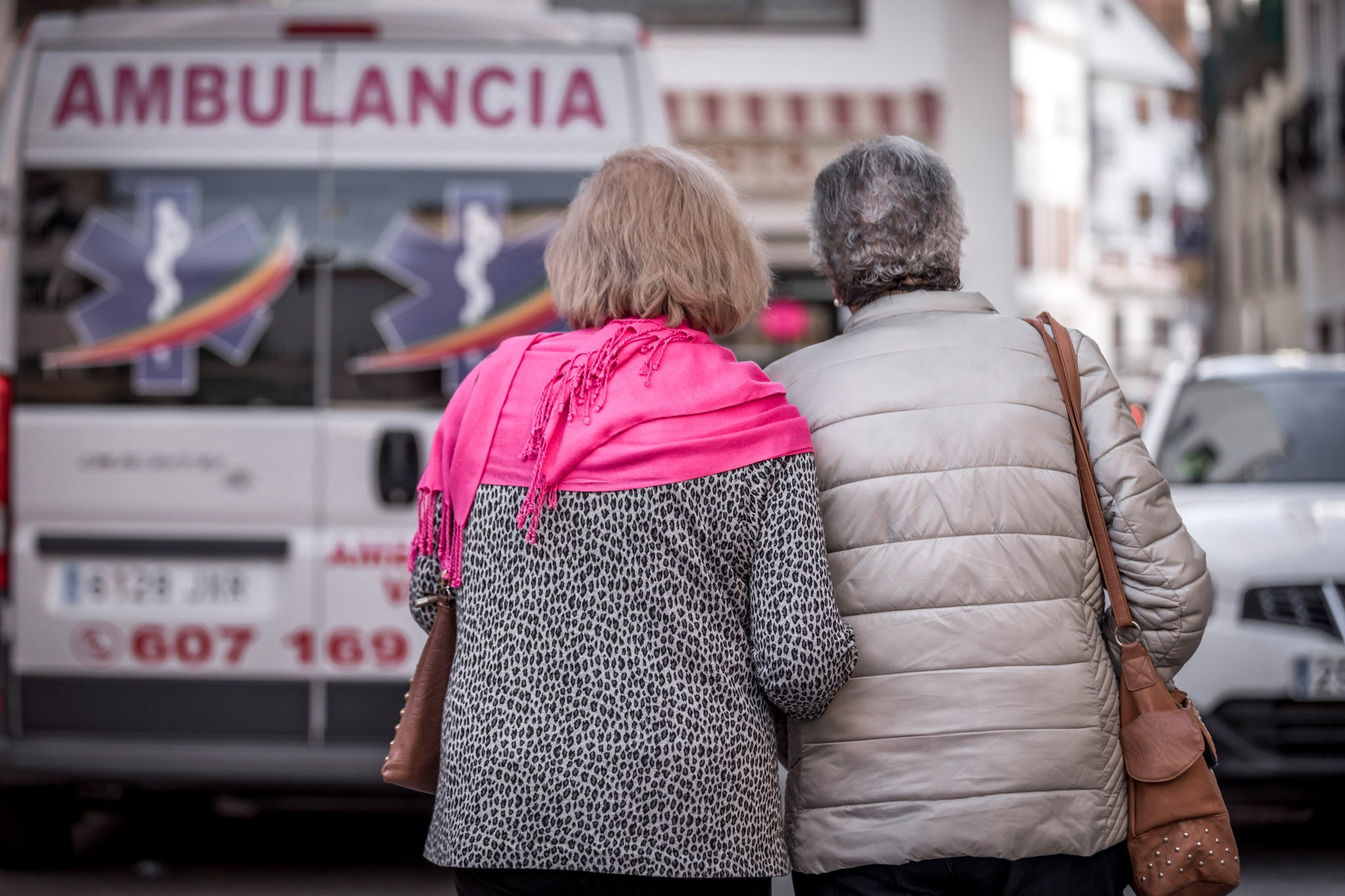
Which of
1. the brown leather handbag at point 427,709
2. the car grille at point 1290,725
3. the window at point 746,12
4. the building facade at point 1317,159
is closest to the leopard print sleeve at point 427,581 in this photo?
the brown leather handbag at point 427,709

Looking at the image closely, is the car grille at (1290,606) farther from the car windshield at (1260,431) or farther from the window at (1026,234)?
the window at (1026,234)

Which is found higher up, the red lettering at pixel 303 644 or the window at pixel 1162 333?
the window at pixel 1162 333

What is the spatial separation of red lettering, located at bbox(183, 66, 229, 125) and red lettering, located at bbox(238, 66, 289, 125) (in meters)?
0.06

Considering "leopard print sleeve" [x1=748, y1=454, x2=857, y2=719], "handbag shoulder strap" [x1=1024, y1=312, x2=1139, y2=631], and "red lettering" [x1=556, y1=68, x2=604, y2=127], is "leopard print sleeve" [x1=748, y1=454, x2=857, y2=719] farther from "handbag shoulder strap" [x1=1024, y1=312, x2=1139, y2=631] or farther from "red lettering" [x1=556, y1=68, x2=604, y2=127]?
"red lettering" [x1=556, y1=68, x2=604, y2=127]

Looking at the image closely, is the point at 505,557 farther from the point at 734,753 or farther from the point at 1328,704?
the point at 1328,704

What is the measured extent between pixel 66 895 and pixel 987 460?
3.73 metres

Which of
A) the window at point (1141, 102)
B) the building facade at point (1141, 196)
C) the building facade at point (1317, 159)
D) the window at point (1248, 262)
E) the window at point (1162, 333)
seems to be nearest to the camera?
the building facade at point (1317, 159)

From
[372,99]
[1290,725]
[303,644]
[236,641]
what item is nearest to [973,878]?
[303,644]

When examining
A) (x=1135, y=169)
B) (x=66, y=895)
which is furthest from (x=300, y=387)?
(x=1135, y=169)

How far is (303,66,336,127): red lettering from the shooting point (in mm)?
4637

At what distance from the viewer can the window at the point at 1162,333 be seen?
1978 inches

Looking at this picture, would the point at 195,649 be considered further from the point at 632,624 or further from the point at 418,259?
the point at 632,624

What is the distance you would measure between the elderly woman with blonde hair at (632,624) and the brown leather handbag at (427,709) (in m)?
0.17

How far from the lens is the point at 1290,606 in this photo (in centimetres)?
539
